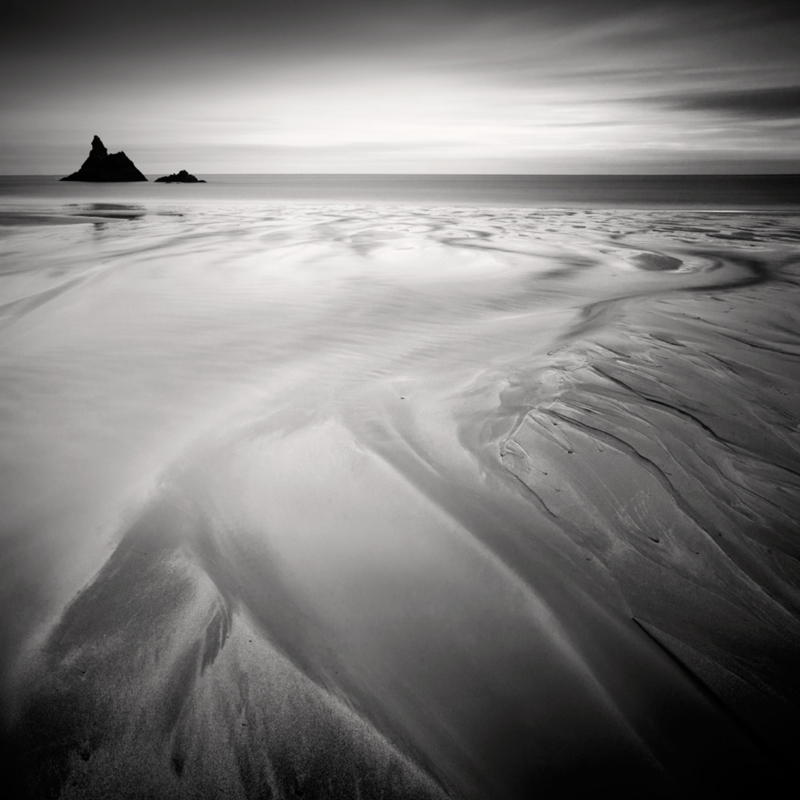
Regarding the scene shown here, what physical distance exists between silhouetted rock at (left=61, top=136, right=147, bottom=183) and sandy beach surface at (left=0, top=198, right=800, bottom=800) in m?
115

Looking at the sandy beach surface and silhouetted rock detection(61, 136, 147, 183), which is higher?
silhouetted rock detection(61, 136, 147, 183)

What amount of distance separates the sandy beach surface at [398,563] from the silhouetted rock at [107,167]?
378 feet

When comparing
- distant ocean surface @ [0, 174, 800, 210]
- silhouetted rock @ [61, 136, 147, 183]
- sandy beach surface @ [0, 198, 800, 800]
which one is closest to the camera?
sandy beach surface @ [0, 198, 800, 800]

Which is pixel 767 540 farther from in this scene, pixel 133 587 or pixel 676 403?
pixel 133 587

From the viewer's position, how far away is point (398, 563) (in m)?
1.90

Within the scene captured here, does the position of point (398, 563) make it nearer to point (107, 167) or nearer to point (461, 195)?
point (461, 195)

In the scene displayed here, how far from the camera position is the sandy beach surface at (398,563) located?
4.27 ft

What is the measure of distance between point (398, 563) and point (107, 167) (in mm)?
124011

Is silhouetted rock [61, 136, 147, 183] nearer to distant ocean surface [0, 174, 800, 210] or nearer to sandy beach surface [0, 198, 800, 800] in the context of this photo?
distant ocean surface [0, 174, 800, 210]

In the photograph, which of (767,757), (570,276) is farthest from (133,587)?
(570,276)

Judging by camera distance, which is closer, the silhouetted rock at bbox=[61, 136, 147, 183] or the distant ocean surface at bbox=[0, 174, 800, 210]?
the distant ocean surface at bbox=[0, 174, 800, 210]

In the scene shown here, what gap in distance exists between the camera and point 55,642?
60.7 inches

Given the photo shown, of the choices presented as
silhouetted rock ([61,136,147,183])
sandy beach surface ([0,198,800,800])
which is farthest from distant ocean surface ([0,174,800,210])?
silhouetted rock ([61,136,147,183])

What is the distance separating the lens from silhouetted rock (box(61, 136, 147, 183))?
96.2 metres
